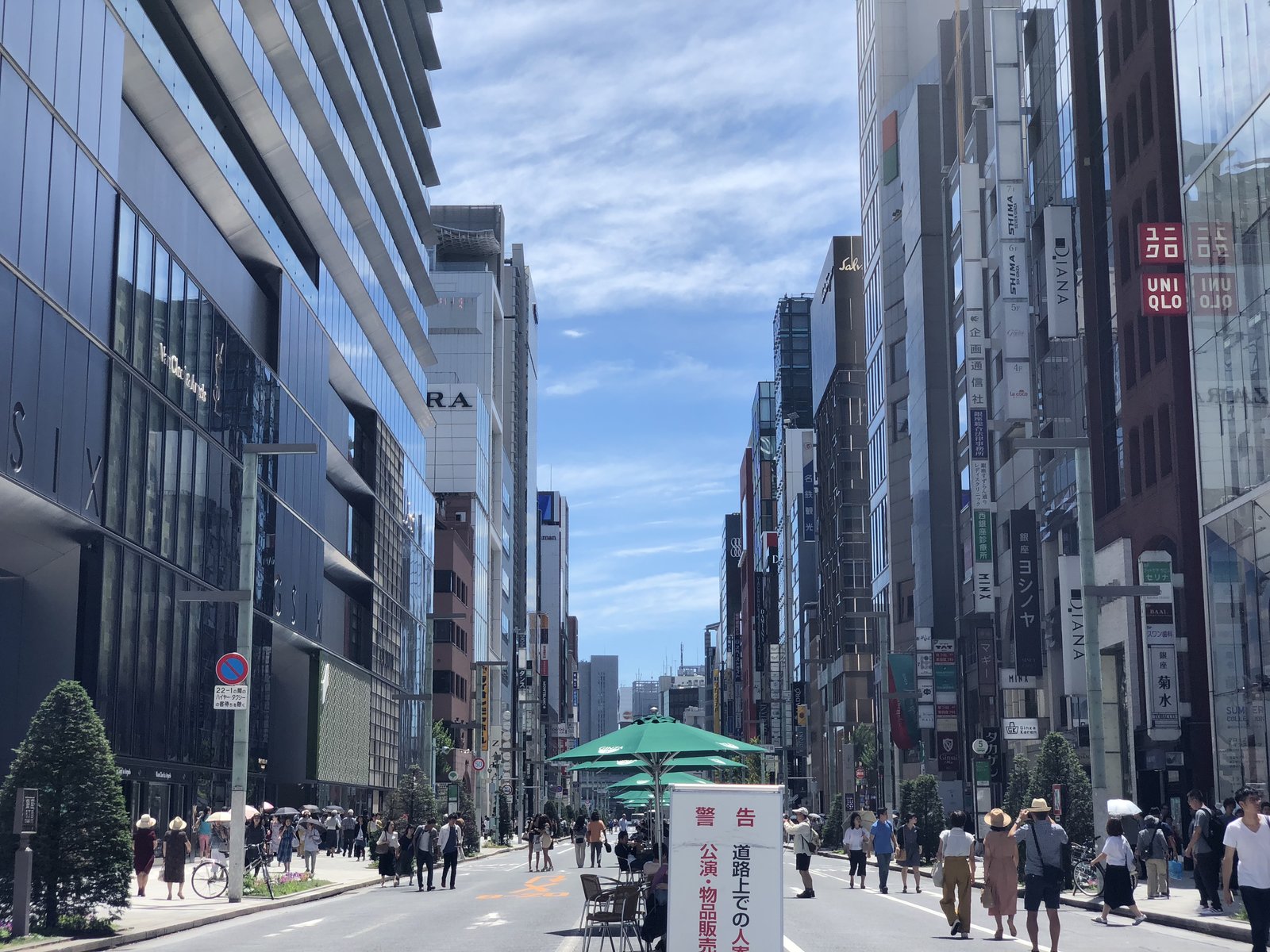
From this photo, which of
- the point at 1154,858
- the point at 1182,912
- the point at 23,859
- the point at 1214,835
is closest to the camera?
the point at 23,859

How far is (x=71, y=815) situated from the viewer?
71.0ft

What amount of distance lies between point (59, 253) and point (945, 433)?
56.0 m

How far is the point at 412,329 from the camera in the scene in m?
94.2

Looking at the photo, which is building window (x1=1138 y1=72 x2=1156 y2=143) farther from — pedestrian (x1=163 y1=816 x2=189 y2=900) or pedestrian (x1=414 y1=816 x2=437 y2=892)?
pedestrian (x1=163 y1=816 x2=189 y2=900)

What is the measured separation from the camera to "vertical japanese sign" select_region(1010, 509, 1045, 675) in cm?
5800

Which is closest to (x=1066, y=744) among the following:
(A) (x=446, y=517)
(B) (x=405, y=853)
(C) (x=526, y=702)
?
(B) (x=405, y=853)

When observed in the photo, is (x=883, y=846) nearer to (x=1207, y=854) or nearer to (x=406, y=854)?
(x=1207, y=854)

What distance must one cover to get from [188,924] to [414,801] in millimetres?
27939

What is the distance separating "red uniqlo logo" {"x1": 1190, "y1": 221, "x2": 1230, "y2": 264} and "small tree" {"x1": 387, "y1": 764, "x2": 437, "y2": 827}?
96.9ft

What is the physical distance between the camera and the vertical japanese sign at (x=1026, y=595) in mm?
58000

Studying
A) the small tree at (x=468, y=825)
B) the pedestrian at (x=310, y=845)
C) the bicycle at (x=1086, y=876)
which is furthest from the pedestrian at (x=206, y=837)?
the bicycle at (x=1086, y=876)

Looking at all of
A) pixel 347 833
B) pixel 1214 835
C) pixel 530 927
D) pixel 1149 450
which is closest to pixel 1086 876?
pixel 1214 835

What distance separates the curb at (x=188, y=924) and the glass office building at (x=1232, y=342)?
22390 millimetres

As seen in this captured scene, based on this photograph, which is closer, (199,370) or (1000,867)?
(1000,867)
